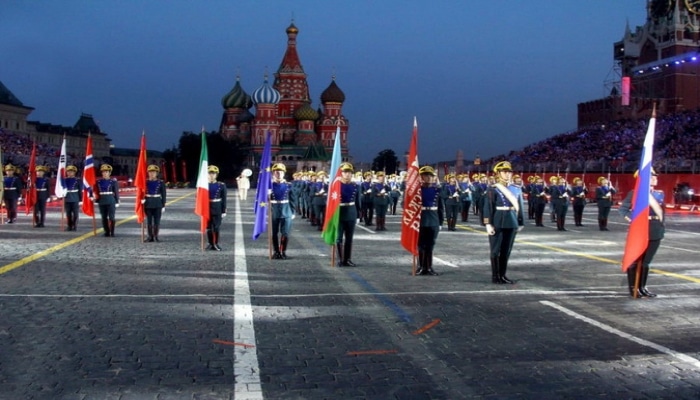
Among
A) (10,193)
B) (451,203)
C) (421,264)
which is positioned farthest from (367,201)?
(421,264)

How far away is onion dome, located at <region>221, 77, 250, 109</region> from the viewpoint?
11681 centimetres

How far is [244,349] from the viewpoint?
7301mm

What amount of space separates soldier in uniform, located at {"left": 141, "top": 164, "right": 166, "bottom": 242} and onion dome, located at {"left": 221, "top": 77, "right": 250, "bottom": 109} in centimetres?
9983

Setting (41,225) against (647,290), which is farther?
(41,225)

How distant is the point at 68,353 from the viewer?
700 cm

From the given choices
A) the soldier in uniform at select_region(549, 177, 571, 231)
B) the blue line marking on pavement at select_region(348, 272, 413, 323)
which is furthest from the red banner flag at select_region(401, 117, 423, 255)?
the soldier in uniform at select_region(549, 177, 571, 231)


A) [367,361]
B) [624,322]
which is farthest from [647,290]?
[367,361]

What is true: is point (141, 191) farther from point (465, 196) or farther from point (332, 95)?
point (332, 95)

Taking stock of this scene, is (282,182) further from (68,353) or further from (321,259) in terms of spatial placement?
(68,353)

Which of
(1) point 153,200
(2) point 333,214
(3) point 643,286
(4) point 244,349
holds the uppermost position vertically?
(1) point 153,200

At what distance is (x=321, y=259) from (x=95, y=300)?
19.6 ft

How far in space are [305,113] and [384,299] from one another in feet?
330

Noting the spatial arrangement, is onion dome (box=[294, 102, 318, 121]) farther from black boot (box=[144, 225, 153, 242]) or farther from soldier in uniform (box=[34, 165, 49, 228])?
black boot (box=[144, 225, 153, 242])

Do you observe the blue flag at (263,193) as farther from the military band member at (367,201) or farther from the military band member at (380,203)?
the military band member at (367,201)
